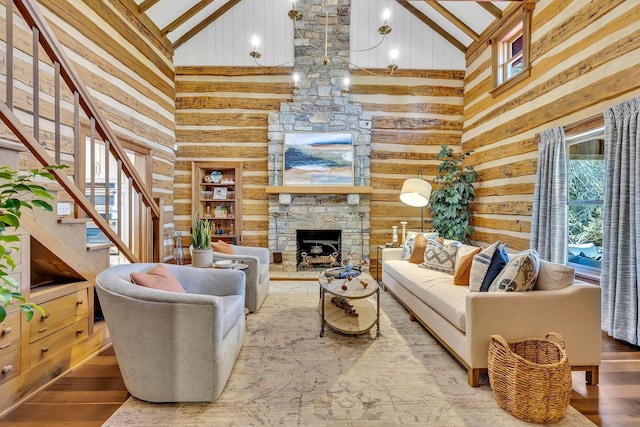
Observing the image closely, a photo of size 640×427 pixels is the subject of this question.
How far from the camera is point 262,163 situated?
5.70 metres

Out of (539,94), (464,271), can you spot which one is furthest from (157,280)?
(539,94)

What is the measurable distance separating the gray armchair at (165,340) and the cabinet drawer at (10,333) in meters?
0.55

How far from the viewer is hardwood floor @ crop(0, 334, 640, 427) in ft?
5.94

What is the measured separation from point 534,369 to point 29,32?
485 cm

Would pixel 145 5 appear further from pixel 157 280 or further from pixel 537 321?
pixel 537 321

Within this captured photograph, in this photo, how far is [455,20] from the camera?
512 centimetres

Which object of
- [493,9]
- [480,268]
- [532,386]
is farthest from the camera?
[493,9]

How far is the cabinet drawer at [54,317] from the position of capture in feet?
6.67

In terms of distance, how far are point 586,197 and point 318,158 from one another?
3807mm

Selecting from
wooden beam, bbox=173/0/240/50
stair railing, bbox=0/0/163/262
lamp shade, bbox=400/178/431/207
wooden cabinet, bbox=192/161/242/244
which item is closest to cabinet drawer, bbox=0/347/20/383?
stair railing, bbox=0/0/163/262

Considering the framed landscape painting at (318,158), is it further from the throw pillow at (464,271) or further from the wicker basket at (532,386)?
the wicker basket at (532,386)

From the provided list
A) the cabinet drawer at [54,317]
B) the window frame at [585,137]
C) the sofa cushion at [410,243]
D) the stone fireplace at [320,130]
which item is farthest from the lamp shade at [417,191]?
the cabinet drawer at [54,317]

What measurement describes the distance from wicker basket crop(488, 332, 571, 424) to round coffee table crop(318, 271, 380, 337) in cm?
110

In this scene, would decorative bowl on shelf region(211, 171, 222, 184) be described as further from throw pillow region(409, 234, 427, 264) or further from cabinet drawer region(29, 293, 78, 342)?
throw pillow region(409, 234, 427, 264)
